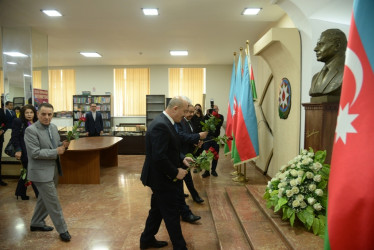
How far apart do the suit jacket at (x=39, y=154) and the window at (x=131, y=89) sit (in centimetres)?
812

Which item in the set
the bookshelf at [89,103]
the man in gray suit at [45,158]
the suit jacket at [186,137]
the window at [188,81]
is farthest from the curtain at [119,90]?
the man in gray suit at [45,158]

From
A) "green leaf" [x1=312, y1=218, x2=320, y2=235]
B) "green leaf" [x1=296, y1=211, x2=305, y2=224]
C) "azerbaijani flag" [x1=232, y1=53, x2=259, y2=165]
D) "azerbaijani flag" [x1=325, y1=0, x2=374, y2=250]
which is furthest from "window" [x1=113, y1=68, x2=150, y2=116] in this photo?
"azerbaijani flag" [x1=325, y1=0, x2=374, y2=250]

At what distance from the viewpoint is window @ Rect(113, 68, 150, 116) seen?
10.8 metres

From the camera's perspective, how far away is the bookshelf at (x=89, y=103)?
420 inches

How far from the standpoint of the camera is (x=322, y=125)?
8.66ft

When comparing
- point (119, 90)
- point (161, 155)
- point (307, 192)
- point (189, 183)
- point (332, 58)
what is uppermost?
point (119, 90)

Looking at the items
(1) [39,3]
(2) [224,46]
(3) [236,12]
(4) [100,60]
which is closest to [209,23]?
(3) [236,12]

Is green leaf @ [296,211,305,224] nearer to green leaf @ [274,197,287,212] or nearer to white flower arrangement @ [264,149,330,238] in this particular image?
white flower arrangement @ [264,149,330,238]

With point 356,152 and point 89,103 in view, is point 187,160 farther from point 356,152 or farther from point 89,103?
point 89,103

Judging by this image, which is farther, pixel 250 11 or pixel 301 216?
pixel 250 11

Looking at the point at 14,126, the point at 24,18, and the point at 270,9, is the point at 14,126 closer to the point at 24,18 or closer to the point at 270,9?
the point at 24,18

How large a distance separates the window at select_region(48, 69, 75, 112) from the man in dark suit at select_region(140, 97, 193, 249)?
31.8 feet

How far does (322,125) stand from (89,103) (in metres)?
9.58

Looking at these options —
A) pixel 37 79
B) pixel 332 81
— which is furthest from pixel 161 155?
pixel 37 79
